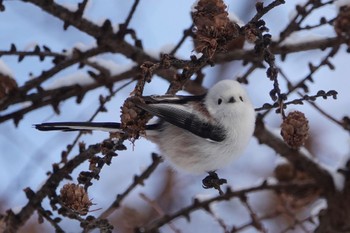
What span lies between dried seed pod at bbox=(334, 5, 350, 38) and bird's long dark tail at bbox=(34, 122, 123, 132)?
78 centimetres

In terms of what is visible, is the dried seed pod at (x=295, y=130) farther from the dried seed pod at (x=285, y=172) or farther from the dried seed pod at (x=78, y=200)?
the dried seed pod at (x=285, y=172)

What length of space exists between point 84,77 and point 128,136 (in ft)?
3.14

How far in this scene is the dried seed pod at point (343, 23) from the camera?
1754mm

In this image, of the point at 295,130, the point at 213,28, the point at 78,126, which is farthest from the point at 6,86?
the point at 295,130

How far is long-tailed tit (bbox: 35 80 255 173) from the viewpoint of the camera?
5.30ft

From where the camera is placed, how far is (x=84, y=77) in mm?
2014

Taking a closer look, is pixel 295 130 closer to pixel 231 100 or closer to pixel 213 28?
pixel 213 28

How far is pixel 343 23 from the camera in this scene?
5.82 feet

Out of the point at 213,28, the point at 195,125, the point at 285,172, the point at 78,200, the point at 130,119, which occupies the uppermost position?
the point at 285,172

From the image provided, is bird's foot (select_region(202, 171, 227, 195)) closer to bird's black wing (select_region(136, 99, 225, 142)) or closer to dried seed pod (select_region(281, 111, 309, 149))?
bird's black wing (select_region(136, 99, 225, 142))

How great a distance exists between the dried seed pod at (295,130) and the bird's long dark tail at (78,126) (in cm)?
41

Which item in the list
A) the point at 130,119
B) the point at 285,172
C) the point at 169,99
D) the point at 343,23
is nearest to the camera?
the point at 130,119

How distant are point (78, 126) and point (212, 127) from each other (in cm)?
41

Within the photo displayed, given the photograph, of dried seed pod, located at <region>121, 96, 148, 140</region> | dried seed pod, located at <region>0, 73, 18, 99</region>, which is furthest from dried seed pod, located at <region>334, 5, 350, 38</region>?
dried seed pod, located at <region>0, 73, 18, 99</region>
